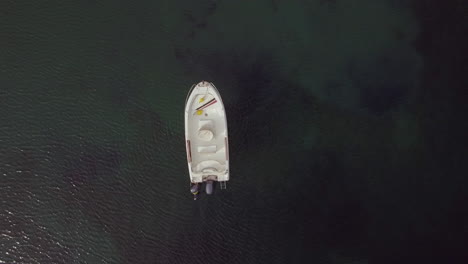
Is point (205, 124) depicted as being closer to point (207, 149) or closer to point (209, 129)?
point (209, 129)

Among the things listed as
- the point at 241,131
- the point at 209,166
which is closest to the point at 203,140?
the point at 209,166

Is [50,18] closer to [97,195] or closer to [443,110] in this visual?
[97,195]

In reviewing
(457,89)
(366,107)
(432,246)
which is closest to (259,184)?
(366,107)

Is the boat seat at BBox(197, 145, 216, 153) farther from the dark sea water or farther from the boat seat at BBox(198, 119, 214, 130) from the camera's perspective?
the dark sea water

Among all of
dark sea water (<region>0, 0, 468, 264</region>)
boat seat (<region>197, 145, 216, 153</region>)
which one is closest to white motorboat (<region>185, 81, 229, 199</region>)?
boat seat (<region>197, 145, 216, 153</region>)

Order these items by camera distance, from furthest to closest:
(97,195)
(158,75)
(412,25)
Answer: (412,25)
(158,75)
(97,195)

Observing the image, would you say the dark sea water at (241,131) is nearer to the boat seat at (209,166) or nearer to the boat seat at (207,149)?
the boat seat at (209,166)
